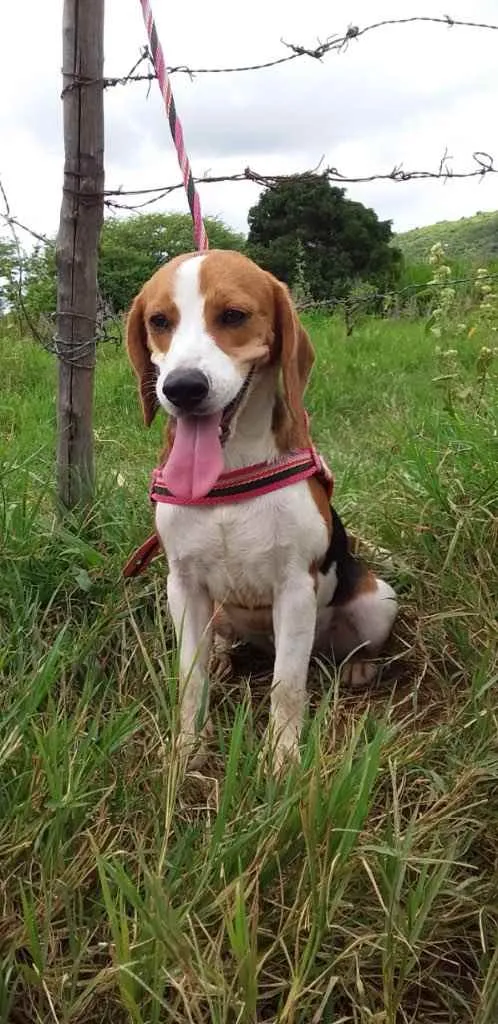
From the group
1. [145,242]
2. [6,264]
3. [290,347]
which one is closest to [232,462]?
[290,347]

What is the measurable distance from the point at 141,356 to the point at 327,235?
69.8 ft

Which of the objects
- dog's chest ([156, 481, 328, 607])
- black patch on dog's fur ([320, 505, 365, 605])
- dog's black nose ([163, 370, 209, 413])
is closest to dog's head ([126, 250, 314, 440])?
dog's black nose ([163, 370, 209, 413])

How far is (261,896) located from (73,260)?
204 centimetres

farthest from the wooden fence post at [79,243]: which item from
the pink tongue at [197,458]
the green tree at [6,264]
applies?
the green tree at [6,264]

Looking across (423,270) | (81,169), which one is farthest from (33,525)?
(423,270)

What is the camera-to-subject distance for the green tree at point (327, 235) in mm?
20672

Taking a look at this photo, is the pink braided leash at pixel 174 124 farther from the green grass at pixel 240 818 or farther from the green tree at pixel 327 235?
the green tree at pixel 327 235

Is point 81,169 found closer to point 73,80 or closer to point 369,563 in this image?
point 73,80

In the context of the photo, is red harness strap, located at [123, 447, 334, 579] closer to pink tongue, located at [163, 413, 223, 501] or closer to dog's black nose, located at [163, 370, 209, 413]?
pink tongue, located at [163, 413, 223, 501]

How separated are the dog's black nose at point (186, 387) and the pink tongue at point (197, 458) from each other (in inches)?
4.8

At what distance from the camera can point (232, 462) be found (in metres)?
2.37

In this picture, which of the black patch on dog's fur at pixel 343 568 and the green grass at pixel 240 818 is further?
the black patch on dog's fur at pixel 343 568

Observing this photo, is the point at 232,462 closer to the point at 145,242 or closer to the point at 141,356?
the point at 141,356

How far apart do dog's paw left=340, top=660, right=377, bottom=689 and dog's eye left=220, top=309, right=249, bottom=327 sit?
120 cm
